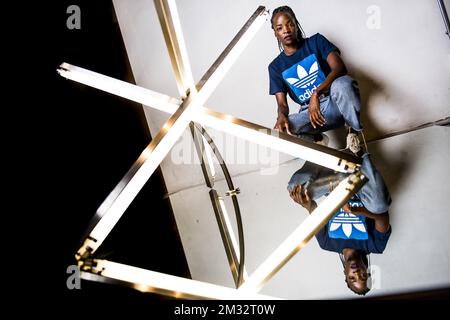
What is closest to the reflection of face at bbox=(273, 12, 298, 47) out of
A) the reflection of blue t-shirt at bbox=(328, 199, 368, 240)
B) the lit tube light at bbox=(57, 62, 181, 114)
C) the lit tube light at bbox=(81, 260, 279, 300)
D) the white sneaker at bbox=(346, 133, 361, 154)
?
the white sneaker at bbox=(346, 133, 361, 154)

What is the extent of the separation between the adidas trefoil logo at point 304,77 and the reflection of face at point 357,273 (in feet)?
3.91

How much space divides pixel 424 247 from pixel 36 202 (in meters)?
2.56

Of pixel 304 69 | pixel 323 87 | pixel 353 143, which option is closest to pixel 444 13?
pixel 304 69

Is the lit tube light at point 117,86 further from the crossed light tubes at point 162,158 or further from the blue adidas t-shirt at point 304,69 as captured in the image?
the blue adidas t-shirt at point 304,69

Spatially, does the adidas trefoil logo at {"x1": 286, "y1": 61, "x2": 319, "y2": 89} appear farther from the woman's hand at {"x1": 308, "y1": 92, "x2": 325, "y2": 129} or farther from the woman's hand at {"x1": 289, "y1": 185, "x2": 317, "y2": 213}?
the woman's hand at {"x1": 289, "y1": 185, "x2": 317, "y2": 213}

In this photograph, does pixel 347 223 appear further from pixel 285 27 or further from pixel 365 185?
pixel 285 27

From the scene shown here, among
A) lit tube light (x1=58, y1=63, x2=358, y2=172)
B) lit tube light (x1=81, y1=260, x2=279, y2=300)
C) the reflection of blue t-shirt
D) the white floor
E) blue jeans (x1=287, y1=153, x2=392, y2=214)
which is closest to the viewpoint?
lit tube light (x1=81, y1=260, x2=279, y2=300)

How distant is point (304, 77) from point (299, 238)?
1.50 metres

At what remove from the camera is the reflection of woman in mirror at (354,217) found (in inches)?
60.6

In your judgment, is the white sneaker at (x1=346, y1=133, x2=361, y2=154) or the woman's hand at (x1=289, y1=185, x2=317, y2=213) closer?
the white sneaker at (x1=346, y1=133, x2=361, y2=154)

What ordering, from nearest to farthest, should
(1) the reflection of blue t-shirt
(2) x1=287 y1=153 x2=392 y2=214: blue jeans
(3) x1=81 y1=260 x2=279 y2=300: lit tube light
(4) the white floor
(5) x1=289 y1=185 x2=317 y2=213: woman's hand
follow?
(3) x1=81 y1=260 x2=279 y2=300: lit tube light, (2) x1=287 y1=153 x2=392 y2=214: blue jeans, (5) x1=289 y1=185 x2=317 y2=213: woman's hand, (1) the reflection of blue t-shirt, (4) the white floor

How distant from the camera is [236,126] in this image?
0.74 meters

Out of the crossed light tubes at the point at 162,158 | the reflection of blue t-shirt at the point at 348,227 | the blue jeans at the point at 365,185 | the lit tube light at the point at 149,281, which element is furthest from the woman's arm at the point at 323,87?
the lit tube light at the point at 149,281

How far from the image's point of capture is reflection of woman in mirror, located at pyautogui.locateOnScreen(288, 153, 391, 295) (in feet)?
5.05
